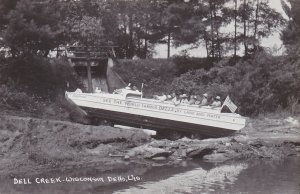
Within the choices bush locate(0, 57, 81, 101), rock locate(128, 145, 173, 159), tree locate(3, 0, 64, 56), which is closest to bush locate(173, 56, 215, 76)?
bush locate(0, 57, 81, 101)

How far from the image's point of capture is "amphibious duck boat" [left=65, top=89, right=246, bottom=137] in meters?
24.8

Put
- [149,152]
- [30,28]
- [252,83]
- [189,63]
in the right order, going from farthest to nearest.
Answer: [189,63], [252,83], [30,28], [149,152]

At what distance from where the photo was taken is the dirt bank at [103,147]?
19.6 m

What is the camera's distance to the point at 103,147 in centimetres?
2178

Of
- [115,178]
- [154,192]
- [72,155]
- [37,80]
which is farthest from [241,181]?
[37,80]

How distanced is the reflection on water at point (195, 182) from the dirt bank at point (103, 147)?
2044 mm

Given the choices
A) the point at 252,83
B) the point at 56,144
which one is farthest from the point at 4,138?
the point at 252,83

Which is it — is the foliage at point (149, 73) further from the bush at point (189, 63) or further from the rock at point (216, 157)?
the rock at point (216, 157)

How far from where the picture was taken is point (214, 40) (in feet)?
123

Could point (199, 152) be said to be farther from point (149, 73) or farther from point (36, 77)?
point (149, 73)

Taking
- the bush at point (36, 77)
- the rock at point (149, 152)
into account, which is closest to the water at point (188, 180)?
the rock at point (149, 152)

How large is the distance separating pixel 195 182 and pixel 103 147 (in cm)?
555

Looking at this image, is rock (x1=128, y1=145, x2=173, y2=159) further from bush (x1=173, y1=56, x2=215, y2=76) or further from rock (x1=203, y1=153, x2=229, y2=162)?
bush (x1=173, y1=56, x2=215, y2=76)

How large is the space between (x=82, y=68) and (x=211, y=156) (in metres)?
17.0
